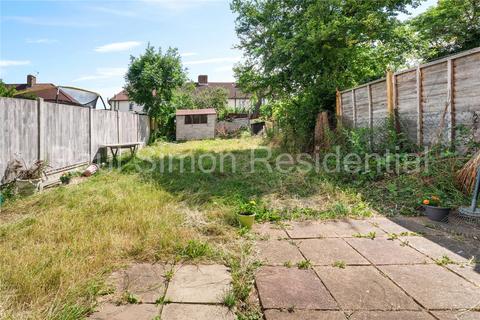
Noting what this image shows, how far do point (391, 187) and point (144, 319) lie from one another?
4.23m

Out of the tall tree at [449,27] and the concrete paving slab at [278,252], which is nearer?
the concrete paving slab at [278,252]

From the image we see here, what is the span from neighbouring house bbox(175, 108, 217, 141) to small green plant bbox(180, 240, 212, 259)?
→ 16736 mm

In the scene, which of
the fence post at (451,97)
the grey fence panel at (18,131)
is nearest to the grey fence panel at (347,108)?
the fence post at (451,97)

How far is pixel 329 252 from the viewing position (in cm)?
286

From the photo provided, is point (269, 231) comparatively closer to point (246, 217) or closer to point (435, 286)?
point (246, 217)

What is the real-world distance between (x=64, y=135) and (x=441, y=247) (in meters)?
7.29

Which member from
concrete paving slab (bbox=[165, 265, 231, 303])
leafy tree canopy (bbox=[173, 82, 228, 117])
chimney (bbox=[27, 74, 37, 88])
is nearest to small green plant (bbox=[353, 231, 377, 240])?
concrete paving slab (bbox=[165, 265, 231, 303])

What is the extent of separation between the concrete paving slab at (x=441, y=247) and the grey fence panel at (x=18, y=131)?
19.6 ft

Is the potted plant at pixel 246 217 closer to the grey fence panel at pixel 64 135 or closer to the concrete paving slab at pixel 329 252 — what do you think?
the concrete paving slab at pixel 329 252

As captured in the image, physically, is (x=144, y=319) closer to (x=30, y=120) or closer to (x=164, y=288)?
(x=164, y=288)

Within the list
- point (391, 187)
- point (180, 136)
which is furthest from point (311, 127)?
point (180, 136)

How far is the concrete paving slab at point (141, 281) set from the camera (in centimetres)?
211

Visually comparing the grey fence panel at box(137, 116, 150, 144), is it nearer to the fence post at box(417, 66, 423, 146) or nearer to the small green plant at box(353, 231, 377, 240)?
the fence post at box(417, 66, 423, 146)

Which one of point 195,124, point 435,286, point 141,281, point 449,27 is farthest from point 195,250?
point 195,124
